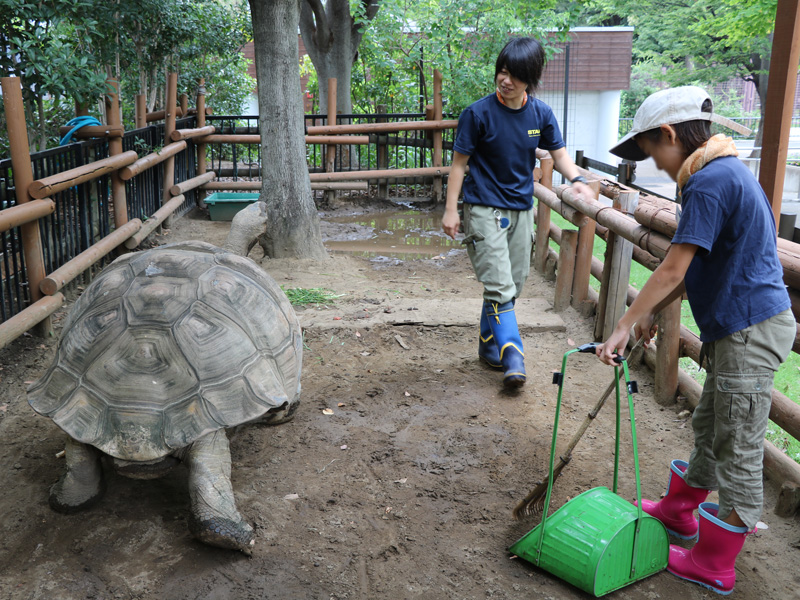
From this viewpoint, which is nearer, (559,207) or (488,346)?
(488,346)

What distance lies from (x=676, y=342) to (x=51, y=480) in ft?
11.5

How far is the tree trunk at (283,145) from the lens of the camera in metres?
7.39

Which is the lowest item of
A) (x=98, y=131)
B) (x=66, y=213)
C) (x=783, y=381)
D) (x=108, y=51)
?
(x=783, y=381)

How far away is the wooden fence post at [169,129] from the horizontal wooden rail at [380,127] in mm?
2550

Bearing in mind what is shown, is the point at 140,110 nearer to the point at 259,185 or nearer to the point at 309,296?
the point at 259,185

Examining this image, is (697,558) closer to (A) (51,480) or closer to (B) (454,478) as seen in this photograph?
(B) (454,478)

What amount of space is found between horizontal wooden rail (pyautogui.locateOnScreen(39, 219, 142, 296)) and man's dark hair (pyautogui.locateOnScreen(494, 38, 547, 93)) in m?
3.56

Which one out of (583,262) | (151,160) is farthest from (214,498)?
(151,160)

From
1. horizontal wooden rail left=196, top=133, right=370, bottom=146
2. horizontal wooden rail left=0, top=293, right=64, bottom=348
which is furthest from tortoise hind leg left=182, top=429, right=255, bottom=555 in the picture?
horizontal wooden rail left=196, top=133, right=370, bottom=146

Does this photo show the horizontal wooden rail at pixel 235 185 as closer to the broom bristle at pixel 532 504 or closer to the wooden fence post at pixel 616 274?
the wooden fence post at pixel 616 274

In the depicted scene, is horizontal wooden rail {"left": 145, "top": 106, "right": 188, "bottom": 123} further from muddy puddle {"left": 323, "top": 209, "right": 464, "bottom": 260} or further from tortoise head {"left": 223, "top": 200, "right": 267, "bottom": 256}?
tortoise head {"left": 223, "top": 200, "right": 267, "bottom": 256}

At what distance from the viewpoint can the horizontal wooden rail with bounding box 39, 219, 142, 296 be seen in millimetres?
5164

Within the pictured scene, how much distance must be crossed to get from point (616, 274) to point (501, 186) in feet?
3.54

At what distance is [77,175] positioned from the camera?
19.0ft
